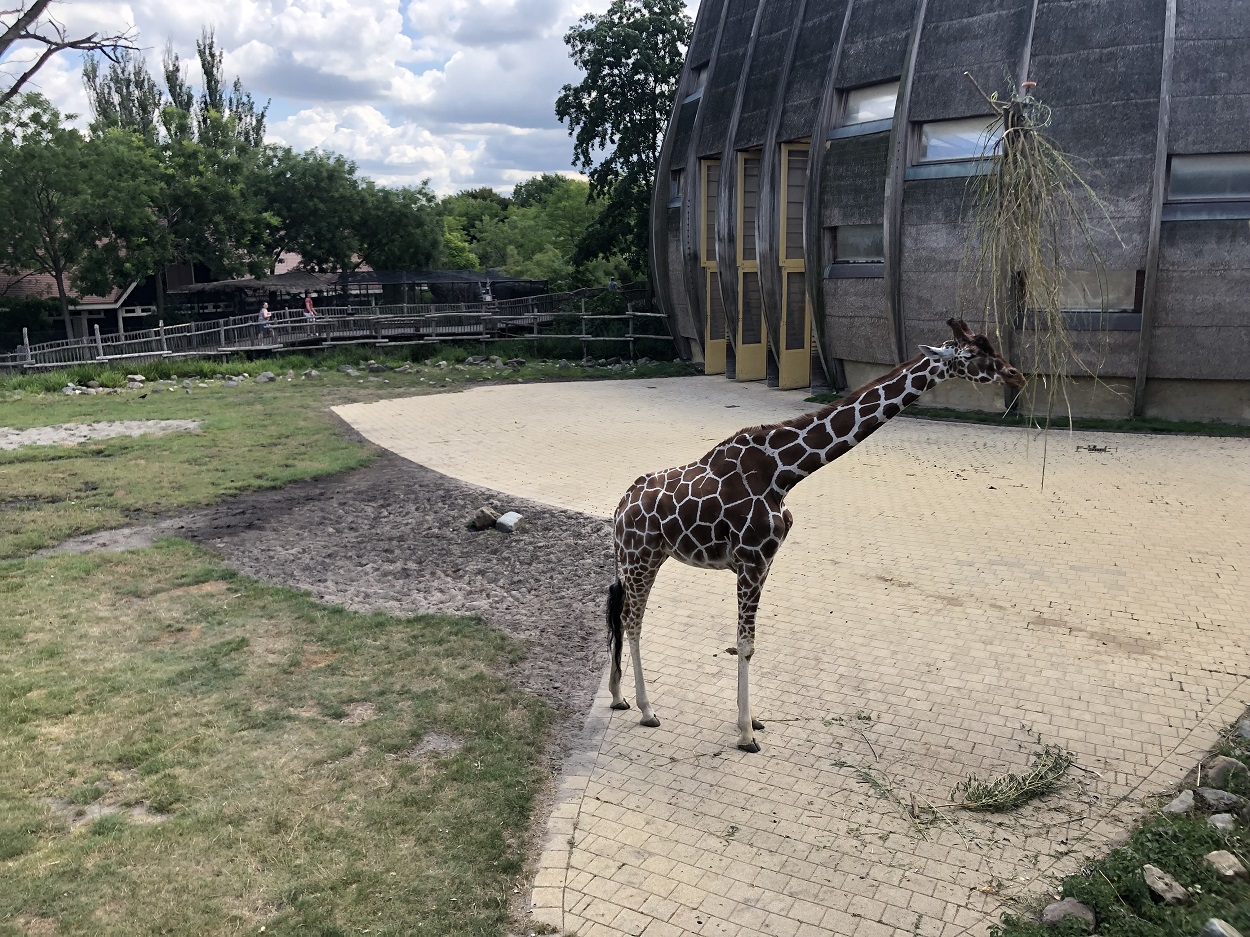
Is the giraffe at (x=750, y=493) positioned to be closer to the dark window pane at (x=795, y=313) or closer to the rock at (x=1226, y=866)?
the rock at (x=1226, y=866)

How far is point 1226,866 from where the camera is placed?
454 centimetres

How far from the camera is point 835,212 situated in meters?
19.5

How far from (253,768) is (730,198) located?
2026 centimetres

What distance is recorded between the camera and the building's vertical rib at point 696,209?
82.8ft

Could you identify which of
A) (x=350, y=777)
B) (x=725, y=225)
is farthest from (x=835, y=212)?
(x=350, y=777)

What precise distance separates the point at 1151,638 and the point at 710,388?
16.5 metres

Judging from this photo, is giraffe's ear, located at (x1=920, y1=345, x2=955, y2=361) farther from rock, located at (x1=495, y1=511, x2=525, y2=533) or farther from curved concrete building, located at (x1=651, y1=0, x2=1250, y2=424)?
rock, located at (x1=495, y1=511, x2=525, y2=533)

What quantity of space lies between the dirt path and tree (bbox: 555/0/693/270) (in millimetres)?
21475

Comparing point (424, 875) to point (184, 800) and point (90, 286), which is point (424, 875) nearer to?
point (184, 800)

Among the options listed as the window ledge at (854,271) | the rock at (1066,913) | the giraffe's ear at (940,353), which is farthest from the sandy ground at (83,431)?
the rock at (1066,913)

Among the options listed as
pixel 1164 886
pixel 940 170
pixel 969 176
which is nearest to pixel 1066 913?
pixel 1164 886

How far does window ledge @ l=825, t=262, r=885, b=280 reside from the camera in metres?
18.7

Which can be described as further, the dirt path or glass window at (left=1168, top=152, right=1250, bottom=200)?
glass window at (left=1168, top=152, right=1250, bottom=200)

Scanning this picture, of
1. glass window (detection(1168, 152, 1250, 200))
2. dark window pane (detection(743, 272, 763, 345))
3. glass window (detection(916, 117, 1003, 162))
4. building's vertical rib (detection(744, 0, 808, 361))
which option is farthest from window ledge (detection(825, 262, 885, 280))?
glass window (detection(1168, 152, 1250, 200))
